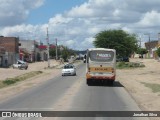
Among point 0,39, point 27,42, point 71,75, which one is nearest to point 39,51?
point 27,42

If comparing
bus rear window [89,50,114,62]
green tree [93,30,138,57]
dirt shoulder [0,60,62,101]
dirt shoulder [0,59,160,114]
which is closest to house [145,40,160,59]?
green tree [93,30,138,57]

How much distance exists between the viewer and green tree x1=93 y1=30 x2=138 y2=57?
10875cm

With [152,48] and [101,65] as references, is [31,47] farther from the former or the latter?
[101,65]

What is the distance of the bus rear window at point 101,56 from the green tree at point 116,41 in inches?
2691

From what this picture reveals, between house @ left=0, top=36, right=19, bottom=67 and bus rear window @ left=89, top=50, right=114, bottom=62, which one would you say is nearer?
bus rear window @ left=89, top=50, right=114, bottom=62

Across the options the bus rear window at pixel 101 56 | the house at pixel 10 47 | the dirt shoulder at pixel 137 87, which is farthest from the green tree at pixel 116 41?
the bus rear window at pixel 101 56

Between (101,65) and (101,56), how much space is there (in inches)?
32.6

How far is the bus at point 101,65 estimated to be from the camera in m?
39.2

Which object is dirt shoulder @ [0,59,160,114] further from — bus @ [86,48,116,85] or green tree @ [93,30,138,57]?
green tree @ [93,30,138,57]

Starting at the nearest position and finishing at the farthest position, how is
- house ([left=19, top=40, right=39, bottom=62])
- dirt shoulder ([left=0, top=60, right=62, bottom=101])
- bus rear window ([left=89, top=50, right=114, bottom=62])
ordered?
dirt shoulder ([left=0, top=60, right=62, bottom=101])
bus rear window ([left=89, top=50, right=114, bottom=62])
house ([left=19, top=40, right=39, bottom=62])

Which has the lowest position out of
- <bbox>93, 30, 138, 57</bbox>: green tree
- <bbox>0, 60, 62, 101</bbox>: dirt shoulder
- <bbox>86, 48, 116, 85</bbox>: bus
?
<bbox>0, 60, 62, 101</bbox>: dirt shoulder

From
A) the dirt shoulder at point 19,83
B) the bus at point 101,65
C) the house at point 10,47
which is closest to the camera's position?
the dirt shoulder at point 19,83

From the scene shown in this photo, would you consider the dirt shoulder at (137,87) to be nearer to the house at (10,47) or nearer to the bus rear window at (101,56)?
the bus rear window at (101,56)

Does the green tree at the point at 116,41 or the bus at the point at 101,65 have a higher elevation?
the green tree at the point at 116,41
